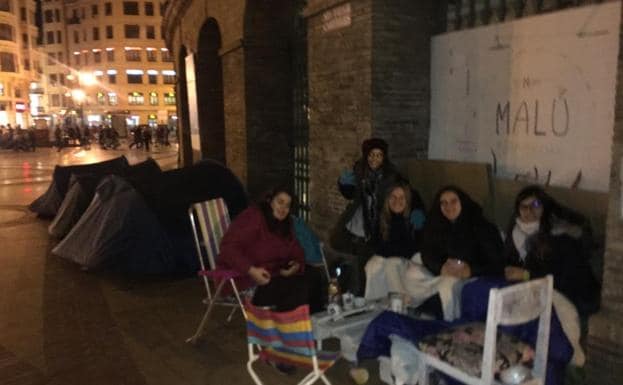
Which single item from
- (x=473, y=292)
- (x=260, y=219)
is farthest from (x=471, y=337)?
(x=260, y=219)

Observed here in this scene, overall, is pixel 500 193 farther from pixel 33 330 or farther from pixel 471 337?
pixel 33 330

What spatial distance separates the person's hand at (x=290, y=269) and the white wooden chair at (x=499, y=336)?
1.53 m

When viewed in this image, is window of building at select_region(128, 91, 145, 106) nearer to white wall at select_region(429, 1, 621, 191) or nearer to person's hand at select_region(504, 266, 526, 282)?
white wall at select_region(429, 1, 621, 191)

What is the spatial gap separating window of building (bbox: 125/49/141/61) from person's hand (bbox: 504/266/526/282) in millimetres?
73196

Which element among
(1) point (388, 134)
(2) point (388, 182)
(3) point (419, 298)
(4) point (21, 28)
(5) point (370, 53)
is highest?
(4) point (21, 28)

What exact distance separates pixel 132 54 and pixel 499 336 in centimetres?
7449

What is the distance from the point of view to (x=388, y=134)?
6238 mm

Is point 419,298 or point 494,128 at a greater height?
point 494,128

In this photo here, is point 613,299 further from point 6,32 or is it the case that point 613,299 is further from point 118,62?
point 6,32

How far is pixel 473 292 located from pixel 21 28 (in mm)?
82681

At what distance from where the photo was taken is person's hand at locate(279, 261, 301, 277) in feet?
15.0

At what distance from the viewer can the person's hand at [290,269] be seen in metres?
4.57

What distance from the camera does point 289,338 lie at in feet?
10.3

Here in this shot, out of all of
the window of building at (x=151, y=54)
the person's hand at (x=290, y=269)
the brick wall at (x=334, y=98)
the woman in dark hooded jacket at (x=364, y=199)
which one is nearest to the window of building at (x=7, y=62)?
the window of building at (x=151, y=54)
